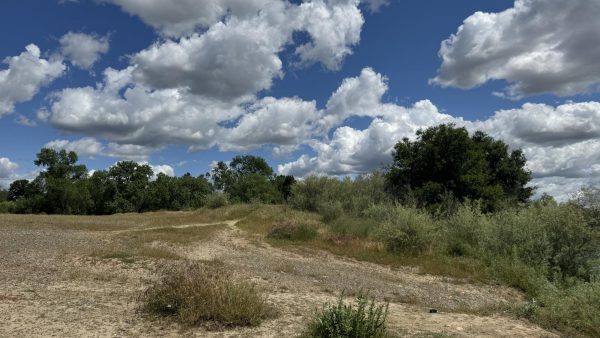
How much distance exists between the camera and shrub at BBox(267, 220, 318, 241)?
64.7 ft

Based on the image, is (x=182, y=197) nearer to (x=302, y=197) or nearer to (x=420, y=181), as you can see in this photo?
(x=302, y=197)

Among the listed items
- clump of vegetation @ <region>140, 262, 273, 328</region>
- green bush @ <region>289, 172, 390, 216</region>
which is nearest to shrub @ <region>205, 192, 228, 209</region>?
green bush @ <region>289, 172, 390, 216</region>

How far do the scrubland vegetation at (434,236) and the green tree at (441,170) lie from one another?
0.07 m

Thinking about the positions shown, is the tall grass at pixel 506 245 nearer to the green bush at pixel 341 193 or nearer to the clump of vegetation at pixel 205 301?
the clump of vegetation at pixel 205 301

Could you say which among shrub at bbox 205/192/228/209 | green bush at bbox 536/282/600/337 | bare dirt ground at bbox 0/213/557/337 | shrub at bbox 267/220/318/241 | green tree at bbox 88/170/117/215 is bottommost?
green bush at bbox 536/282/600/337

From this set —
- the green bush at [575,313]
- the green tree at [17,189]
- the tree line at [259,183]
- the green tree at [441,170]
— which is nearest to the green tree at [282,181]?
the tree line at [259,183]

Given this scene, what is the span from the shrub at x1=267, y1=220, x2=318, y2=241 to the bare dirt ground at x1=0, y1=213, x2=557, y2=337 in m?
3.02

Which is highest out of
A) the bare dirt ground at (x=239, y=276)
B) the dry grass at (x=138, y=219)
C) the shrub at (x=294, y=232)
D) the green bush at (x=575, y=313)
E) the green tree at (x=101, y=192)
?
the green tree at (x=101, y=192)

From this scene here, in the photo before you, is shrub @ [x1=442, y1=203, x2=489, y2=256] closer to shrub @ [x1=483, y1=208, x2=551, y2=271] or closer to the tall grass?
the tall grass

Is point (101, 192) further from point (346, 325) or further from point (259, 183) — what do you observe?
point (346, 325)

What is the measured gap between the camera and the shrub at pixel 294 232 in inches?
776

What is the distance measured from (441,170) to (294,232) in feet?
39.1

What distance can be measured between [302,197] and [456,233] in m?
17.3

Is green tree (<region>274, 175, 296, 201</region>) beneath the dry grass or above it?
above
